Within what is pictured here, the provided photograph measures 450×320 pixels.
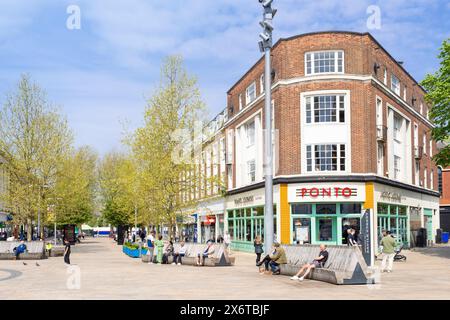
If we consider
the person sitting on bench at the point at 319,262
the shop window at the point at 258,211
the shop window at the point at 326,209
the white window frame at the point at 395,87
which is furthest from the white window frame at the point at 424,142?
the person sitting on bench at the point at 319,262

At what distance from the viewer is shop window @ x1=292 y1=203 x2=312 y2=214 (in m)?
37.2

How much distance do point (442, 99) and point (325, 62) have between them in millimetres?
7845

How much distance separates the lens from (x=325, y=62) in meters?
37.3

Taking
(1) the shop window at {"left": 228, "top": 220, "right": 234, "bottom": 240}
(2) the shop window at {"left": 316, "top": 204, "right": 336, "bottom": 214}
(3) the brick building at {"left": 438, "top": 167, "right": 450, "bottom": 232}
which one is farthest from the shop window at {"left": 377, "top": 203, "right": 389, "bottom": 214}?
(3) the brick building at {"left": 438, "top": 167, "right": 450, "bottom": 232}

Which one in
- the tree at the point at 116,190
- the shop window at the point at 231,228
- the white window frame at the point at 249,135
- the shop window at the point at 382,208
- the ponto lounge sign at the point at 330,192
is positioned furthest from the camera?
the shop window at the point at 231,228

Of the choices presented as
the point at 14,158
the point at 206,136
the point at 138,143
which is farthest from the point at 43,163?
the point at 206,136

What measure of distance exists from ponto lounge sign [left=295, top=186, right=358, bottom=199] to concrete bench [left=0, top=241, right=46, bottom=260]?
52.5 ft

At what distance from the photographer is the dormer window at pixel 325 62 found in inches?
1465

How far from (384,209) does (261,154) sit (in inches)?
368

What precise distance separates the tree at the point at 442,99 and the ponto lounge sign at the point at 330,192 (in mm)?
5351

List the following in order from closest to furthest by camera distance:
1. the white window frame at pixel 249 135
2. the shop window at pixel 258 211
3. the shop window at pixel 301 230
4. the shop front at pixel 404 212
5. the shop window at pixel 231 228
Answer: the shop window at pixel 301 230 < the shop front at pixel 404 212 < the shop window at pixel 258 211 < the white window frame at pixel 249 135 < the shop window at pixel 231 228

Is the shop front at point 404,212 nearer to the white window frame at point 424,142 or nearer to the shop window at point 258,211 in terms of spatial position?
the white window frame at point 424,142

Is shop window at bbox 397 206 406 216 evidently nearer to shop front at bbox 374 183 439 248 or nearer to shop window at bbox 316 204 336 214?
shop front at bbox 374 183 439 248

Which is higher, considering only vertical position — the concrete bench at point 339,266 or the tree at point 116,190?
the tree at point 116,190
